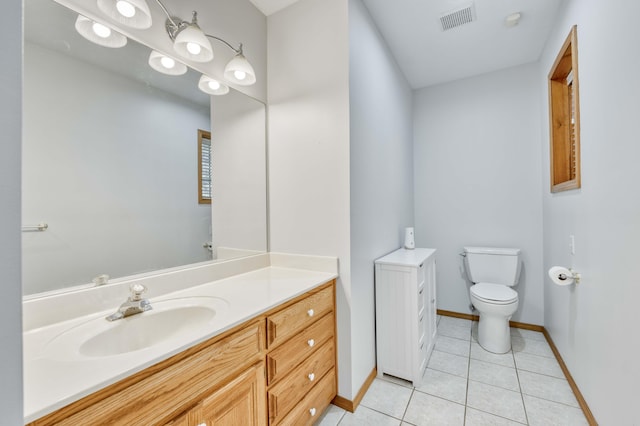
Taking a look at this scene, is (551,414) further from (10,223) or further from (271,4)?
(271,4)

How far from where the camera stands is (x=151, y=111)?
1.32 metres

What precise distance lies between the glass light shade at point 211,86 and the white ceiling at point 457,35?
2.26ft

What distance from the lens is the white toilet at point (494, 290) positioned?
7.12ft

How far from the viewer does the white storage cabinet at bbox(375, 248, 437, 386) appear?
1.81m

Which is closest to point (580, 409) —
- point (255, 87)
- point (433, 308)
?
point (433, 308)

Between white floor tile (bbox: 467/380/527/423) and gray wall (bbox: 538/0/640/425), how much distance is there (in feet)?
1.13

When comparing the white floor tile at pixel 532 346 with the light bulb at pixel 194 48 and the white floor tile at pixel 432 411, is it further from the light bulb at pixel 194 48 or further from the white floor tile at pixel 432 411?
the light bulb at pixel 194 48

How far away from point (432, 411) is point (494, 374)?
680mm

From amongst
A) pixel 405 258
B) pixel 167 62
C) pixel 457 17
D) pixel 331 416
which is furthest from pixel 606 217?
pixel 167 62

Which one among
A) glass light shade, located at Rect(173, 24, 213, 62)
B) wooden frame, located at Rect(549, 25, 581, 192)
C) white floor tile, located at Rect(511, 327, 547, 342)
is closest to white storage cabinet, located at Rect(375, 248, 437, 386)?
white floor tile, located at Rect(511, 327, 547, 342)

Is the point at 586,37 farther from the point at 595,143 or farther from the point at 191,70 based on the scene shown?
the point at 191,70

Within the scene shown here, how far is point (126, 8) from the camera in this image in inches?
44.4

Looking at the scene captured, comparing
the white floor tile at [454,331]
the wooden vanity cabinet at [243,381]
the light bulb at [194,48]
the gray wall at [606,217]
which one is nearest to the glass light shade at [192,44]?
the light bulb at [194,48]

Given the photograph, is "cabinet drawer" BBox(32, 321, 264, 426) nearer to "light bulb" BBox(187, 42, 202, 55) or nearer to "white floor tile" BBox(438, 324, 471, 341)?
"light bulb" BBox(187, 42, 202, 55)
